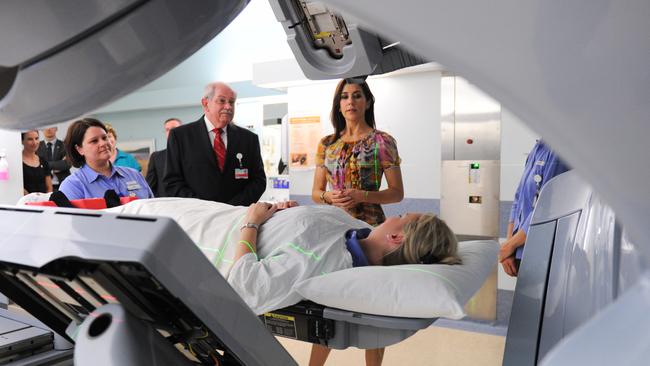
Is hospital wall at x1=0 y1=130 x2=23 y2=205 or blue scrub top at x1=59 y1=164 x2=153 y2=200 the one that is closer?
blue scrub top at x1=59 y1=164 x2=153 y2=200

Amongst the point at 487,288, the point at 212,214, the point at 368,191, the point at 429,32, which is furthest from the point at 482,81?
the point at 487,288

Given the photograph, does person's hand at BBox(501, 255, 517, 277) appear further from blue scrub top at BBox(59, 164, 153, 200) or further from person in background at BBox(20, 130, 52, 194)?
person in background at BBox(20, 130, 52, 194)

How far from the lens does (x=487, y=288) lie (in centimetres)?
414

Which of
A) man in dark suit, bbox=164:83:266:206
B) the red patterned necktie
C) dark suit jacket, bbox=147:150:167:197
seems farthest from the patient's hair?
dark suit jacket, bbox=147:150:167:197

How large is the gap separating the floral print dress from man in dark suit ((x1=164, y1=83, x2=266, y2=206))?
705mm

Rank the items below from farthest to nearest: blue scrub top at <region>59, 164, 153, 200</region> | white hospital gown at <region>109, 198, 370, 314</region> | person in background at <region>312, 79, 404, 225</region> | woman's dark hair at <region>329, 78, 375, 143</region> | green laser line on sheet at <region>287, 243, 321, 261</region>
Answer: woman's dark hair at <region>329, 78, 375, 143</region>
person in background at <region>312, 79, 404, 225</region>
blue scrub top at <region>59, 164, 153, 200</region>
green laser line on sheet at <region>287, 243, 321, 261</region>
white hospital gown at <region>109, 198, 370, 314</region>

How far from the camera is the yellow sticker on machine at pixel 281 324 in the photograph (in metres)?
1.62

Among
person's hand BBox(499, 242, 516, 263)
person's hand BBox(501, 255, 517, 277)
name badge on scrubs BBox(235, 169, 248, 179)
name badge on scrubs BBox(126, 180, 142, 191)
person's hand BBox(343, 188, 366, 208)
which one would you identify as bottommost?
person's hand BBox(501, 255, 517, 277)

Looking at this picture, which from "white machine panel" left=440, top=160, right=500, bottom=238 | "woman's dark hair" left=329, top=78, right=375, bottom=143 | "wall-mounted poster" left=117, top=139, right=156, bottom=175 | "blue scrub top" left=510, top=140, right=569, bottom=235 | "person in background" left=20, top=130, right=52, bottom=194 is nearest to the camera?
"blue scrub top" left=510, top=140, right=569, bottom=235

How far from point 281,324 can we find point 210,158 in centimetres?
177

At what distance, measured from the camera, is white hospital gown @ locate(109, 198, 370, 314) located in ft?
5.03

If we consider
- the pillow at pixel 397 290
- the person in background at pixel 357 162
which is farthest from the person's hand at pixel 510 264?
the pillow at pixel 397 290

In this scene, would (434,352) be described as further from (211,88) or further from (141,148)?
(141,148)

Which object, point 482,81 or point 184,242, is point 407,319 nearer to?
point 184,242
